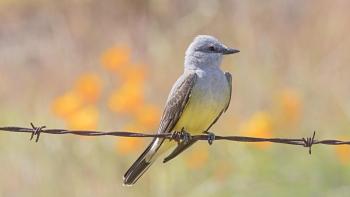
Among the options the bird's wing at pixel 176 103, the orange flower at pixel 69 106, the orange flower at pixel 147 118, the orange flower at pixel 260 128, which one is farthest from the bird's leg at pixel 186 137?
the orange flower at pixel 69 106

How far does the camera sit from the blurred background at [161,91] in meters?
8.85

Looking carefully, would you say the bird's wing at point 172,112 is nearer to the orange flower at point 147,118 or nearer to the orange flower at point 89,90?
the orange flower at point 147,118

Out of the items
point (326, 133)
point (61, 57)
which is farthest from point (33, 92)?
point (326, 133)

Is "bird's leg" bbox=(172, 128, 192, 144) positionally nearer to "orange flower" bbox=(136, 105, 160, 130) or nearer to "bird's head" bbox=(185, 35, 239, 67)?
"bird's head" bbox=(185, 35, 239, 67)

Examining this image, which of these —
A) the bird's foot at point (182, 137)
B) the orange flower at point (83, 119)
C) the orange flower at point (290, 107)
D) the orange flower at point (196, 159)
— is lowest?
the bird's foot at point (182, 137)

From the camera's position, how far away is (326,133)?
9.83 metres

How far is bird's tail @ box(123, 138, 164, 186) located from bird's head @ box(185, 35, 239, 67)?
567 millimetres

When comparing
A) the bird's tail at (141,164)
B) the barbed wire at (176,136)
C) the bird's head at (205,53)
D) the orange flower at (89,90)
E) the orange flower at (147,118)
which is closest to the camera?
the barbed wire at (176,136)

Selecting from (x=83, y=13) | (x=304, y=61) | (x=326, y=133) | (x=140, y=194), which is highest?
(x=83, y=13)

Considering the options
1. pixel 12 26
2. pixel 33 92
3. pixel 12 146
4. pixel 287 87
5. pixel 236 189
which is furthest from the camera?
pixel 12 26

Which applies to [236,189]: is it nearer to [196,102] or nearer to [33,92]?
[196,102]

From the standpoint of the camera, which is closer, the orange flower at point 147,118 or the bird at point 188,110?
the bird at point 188,110

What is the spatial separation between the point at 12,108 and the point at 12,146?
192cm

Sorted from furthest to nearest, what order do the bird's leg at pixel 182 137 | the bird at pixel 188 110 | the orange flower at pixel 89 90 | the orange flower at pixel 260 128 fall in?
the orange flower at pixel 89 90 → the orange flower at pixel 260 128 → the bird at pixel 188 110 → the bird's leg at pixel 182 137
